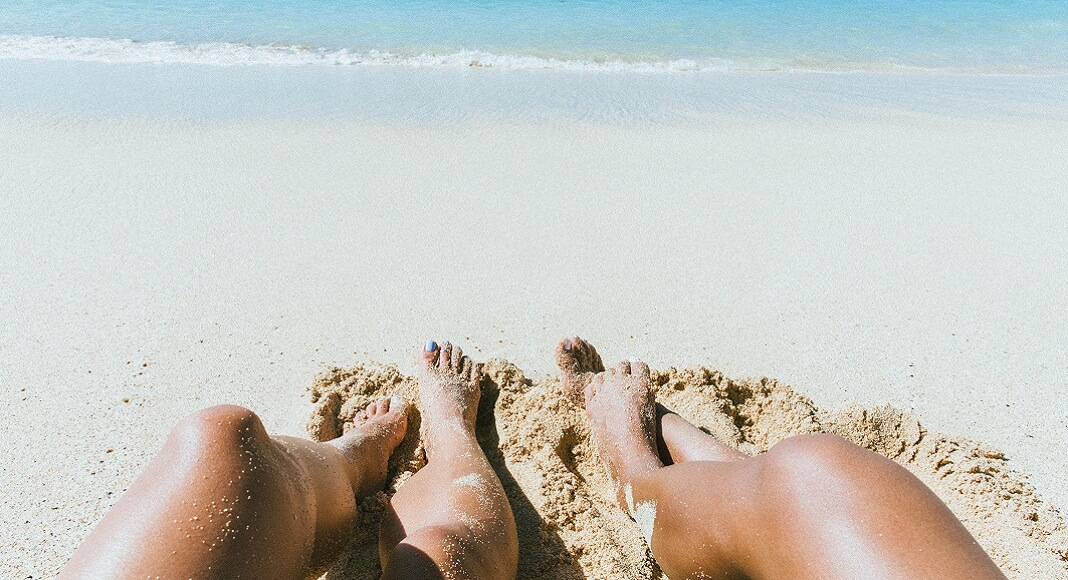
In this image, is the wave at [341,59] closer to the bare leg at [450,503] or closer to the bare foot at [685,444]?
the bare leg at [450,503]

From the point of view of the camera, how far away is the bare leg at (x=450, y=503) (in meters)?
1.33

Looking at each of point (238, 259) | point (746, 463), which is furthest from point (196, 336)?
point (746, 463)

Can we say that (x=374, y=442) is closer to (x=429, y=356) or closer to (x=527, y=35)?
(x=429, y=356)

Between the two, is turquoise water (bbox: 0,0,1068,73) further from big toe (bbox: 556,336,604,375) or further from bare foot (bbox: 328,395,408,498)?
bare foot (bbox: 328,395,408,498)

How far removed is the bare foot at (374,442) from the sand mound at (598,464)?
0.05m

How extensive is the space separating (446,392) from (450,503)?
540 millimetres

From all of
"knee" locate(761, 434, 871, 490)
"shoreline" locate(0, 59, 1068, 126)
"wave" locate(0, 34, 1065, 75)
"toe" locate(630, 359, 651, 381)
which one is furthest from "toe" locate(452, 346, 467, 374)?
"wave" locate(0, 34, 1065, 75)

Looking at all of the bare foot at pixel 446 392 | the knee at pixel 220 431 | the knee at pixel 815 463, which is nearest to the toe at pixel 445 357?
the bare foot at pixel 446 392

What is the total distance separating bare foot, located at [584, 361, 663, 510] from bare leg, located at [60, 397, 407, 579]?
0.82 metres

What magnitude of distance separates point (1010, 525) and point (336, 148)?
3.77 m

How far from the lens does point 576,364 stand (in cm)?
229

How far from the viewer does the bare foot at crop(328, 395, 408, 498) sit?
179 centimetres

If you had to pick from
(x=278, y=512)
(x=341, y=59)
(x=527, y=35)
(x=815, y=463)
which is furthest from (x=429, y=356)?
(x=527, y=35)

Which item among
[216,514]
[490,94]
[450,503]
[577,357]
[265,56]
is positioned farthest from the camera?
[265,56]
